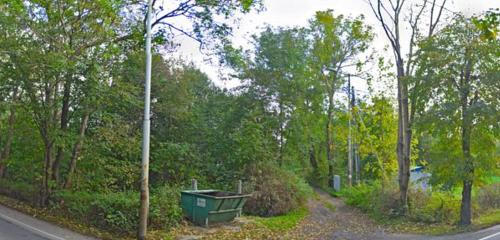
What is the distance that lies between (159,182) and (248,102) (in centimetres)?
668

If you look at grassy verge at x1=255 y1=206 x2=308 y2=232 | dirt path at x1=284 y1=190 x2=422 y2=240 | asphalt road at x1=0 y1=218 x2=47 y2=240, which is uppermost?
asphalt road at x1=0 y1=218 x2=47 y2=240

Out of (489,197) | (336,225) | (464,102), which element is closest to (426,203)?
(489,197)

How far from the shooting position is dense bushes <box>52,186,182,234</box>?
1212cm

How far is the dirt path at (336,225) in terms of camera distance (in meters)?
14.4

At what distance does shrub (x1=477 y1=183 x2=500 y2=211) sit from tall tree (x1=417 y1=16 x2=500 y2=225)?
4.81 m

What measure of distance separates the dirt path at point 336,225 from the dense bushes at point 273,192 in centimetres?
103

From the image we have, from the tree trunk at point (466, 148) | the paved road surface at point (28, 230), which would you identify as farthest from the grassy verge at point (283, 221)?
the tree trunk at point (466, 148)

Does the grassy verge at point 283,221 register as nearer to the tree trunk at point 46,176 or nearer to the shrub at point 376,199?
the shrub at point 376,199

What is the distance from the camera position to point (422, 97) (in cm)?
1650

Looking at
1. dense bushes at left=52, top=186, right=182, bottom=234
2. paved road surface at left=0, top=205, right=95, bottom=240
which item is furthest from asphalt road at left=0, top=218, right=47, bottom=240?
dense bushes at left=52, top=186, right=182, bottom=234

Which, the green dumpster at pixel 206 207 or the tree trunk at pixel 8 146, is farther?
the tree trunk at pixel 8 146

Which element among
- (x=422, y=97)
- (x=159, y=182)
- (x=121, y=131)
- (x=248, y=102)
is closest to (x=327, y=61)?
(x=248, y=102)

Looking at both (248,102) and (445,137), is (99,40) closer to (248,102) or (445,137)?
(248,102)

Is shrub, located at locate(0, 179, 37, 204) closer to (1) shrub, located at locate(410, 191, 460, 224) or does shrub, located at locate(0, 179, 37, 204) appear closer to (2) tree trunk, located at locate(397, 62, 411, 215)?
(2) tree trunk, located at locate(397, 62, 411, 215)
